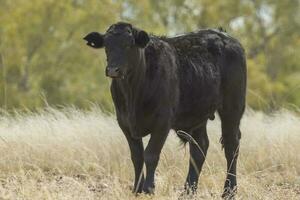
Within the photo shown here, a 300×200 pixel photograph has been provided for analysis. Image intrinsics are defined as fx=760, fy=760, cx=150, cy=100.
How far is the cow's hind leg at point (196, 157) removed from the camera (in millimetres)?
7934

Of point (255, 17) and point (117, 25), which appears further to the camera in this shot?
point (255, 17)

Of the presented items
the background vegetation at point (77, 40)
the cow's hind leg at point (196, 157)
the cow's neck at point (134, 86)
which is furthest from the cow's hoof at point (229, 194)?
the background vegetation at point (77, 40)

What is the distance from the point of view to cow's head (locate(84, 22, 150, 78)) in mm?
6746

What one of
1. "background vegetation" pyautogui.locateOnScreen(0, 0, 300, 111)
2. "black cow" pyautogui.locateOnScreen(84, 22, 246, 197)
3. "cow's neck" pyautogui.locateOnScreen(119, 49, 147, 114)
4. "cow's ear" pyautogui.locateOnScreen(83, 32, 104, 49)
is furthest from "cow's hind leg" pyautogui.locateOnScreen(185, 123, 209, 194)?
"background vegetation" pyautogui.locateOnScreen(0, 0, 300, 111)

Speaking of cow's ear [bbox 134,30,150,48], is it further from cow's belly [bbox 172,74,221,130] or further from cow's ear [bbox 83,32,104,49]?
cow's belly [bbox 172,74,221,130]

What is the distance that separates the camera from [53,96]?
29.5 m

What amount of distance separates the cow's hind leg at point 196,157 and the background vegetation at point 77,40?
18813 millimetres

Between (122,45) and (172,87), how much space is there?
820mm

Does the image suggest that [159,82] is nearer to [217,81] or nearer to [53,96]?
[217,81]

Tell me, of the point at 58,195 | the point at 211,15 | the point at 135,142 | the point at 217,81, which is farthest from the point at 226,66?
the point at 211,15

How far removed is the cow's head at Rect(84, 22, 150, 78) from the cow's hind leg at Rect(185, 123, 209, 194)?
1.33 m

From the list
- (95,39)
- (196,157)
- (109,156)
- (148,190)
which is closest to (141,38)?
(95,39)

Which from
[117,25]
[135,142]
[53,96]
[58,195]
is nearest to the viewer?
[58,195]

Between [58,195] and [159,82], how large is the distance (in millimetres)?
1555
